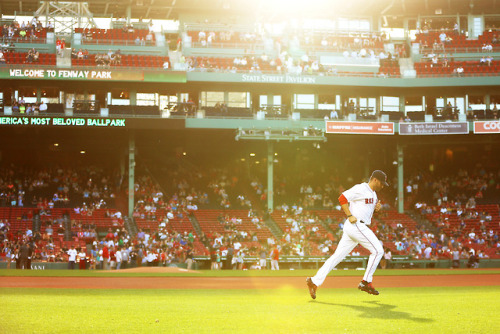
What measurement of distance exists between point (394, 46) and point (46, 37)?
82.8 ft

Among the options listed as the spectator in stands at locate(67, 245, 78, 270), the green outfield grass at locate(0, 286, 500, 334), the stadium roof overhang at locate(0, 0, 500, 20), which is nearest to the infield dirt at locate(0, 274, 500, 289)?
the green outfield grass at locate(0, 286, 500, 334)

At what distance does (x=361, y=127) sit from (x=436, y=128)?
4.86m

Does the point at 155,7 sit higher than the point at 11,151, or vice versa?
the point at 155,7

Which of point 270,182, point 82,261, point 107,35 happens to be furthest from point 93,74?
point 82,261

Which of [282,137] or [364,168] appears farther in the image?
[364,168]

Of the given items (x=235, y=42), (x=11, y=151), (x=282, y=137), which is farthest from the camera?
(x=235, y=42)

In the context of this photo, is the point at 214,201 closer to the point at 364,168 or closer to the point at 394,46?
the point at 364,168

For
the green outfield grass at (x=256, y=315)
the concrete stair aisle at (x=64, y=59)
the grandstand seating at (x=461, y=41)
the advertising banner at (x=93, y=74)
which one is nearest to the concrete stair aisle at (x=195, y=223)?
the advertising banner at (x=93, y=74)

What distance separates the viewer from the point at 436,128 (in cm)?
4072

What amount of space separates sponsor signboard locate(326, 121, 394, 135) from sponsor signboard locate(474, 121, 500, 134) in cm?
546

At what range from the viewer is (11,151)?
4272 cm

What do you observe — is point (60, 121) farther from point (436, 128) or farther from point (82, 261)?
point (436, 128)

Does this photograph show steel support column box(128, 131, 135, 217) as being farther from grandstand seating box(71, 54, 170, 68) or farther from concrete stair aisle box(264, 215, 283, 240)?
concrete stair aisle box(264, 215, 283, 240)

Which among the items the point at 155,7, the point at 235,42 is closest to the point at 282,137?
the point at 235,42
